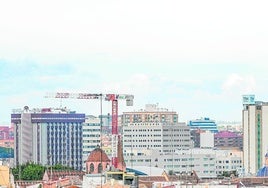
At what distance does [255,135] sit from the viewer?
11169 cm

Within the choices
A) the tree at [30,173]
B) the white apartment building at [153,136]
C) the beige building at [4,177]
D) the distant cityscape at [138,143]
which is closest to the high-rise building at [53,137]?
the distant cityscape at [138,143]

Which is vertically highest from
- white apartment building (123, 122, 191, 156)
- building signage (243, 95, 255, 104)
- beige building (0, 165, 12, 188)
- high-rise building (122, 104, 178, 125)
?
building signage (243, 95, 255, 104)

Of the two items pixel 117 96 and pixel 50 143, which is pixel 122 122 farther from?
pixel 117 96

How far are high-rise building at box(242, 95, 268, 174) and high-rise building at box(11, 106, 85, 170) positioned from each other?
77.4ft

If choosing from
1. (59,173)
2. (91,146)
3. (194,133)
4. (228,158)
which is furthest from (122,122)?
(59,173)

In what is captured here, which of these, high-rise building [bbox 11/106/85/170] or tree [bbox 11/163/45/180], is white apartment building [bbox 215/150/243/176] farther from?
tree [bbox 11/163/45/180]

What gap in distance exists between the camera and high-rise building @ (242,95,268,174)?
111 metres

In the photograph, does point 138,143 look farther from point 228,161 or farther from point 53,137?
point 228,161

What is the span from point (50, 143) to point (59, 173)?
5082 cm

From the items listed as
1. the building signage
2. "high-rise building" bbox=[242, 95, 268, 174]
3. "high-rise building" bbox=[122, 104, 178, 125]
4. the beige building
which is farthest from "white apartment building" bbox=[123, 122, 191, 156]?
the beige building

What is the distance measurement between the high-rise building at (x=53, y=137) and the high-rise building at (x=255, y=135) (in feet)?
77.4

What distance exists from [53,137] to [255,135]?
29.3 meters

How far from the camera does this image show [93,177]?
54.6m

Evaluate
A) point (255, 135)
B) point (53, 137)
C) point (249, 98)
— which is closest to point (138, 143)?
point (53, 137)
